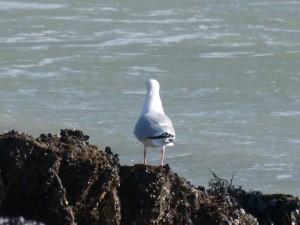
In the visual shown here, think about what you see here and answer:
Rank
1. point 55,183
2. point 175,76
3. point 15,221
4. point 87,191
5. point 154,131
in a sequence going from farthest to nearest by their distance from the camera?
point 175,76 → point 154,131 → point 87,191 → point 55,183 → point 15,221

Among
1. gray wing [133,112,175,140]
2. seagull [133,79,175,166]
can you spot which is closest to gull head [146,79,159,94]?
seagull [133,79,175,166]

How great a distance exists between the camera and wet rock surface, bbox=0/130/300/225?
456 centimetres

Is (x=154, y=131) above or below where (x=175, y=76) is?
above

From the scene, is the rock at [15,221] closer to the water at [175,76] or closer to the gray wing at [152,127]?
the gray wing at [152,127]

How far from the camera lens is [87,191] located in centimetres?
471

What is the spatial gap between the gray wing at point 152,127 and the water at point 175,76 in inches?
69.6

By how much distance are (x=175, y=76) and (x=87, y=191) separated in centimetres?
887

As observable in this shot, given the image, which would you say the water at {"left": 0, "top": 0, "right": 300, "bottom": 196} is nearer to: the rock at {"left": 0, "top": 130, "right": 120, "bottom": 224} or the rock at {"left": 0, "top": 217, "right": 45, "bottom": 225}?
the rock at {"left": 0, "top": 130, "right": 120, "bottom": 224}

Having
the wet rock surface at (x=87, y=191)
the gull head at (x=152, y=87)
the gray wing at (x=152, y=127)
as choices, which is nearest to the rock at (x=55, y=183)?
the wet rock surface at (x=87, y=191)

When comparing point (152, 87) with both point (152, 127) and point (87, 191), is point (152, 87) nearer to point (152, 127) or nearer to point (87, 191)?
point (152, 127)

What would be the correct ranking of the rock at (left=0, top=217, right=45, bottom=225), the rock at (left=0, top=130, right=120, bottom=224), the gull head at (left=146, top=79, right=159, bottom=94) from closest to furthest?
the rock at (left=0, top=217, right=45, bottom=225) → the rock at (left=0, top=130, right=120, bottom=224) → the gull head at (left=146, top=79, right=159, bottom=94)

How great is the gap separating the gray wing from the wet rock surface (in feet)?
4.28

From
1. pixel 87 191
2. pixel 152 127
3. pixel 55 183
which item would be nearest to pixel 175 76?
pixel 152 127

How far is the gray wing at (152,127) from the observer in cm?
655
